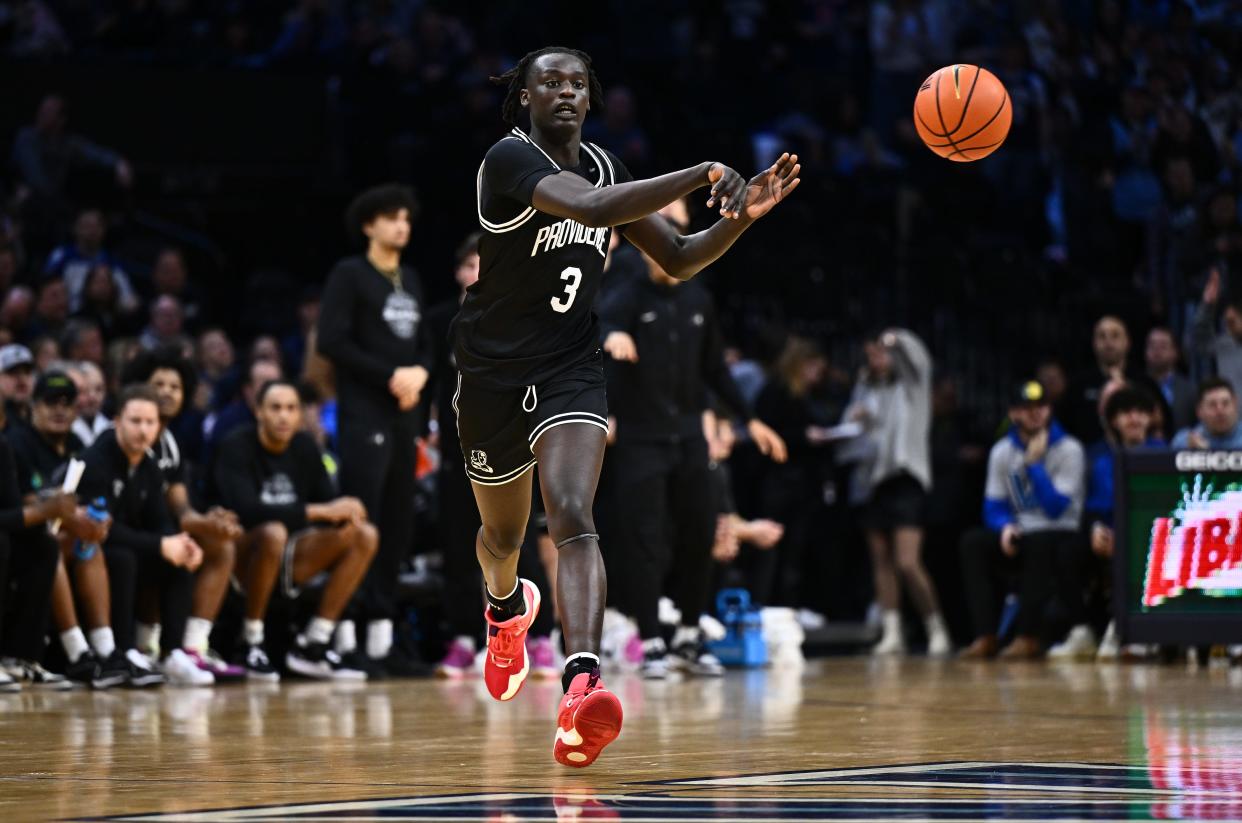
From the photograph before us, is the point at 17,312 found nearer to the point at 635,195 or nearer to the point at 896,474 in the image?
the point at 896,474

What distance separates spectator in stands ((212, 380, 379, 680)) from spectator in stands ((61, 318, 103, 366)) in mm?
1769

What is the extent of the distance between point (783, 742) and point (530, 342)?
58.2 inches

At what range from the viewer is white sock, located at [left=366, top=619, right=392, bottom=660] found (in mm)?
10000

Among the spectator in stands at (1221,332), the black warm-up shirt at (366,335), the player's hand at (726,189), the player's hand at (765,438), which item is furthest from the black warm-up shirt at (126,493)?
the spectator in stands at (1221,332)

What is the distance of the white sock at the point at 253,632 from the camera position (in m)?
9.78

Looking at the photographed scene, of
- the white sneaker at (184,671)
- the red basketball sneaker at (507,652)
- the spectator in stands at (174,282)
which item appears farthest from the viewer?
the spectator in stands at (174,282)

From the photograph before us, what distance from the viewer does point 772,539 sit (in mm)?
11695

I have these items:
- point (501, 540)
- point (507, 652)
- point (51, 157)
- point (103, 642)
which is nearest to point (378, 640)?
point (103, 642)

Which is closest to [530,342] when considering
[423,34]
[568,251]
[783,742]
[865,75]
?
[568,251]

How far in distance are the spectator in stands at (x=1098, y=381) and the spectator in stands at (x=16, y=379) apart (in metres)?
6.78

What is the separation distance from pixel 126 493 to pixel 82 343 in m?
2.30

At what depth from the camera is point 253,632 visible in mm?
9781

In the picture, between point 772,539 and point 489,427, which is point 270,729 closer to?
point 489,427

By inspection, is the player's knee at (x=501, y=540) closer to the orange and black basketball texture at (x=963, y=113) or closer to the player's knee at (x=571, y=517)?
the player's knee at (x=571, y=517)
